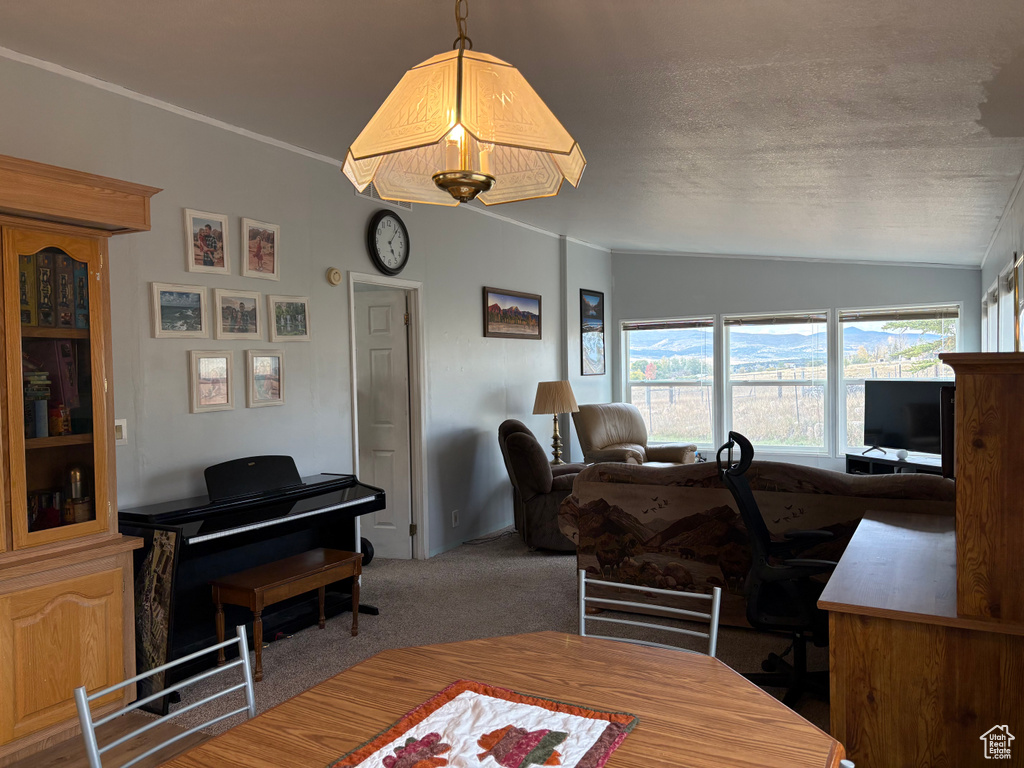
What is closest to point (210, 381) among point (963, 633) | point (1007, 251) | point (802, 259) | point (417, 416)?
point (417, 416)

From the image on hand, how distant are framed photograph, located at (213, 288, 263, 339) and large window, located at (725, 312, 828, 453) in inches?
215

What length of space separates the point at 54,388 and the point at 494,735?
2294mm

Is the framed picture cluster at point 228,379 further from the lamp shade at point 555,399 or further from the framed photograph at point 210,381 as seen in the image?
the lamp shade at point 555,399

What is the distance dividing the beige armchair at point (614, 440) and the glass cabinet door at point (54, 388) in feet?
15.2

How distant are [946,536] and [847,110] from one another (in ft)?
5.72

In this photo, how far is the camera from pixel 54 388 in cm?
286

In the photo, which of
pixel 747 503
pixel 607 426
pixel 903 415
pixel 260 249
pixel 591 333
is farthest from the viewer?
pixel 591 333

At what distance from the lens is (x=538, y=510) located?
558cm

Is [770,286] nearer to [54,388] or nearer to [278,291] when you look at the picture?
[278,291]

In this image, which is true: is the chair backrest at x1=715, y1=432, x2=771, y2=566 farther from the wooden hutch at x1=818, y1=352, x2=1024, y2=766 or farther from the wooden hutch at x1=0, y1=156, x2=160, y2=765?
the wooden hutch at x1=0, y1=156, x2=160, y2=765

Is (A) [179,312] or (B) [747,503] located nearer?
→ (B) [747,503]

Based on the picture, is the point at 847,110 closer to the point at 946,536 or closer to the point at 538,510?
the point at 946,536

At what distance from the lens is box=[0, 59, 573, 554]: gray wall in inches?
133

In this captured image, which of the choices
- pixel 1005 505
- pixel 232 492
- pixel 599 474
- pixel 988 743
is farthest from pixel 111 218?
pixel 988 743
